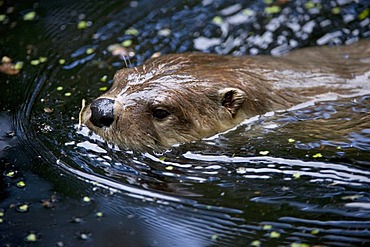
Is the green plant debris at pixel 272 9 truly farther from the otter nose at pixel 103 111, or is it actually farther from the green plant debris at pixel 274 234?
the green plant debris at pixel 274 234

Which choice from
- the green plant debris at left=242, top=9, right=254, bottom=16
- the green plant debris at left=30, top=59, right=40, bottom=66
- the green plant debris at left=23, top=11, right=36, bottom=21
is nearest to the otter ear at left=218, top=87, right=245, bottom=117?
the green plant debris at left=242, top=9, right=254, bottom=16

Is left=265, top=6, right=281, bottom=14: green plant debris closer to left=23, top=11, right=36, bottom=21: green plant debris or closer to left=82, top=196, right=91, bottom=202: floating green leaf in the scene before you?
left=23, top=11, right=36, bottom=21: green plant debris

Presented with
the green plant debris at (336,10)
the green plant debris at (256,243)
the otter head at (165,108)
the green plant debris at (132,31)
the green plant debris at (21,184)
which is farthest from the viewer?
the green plant debris at (336,10)

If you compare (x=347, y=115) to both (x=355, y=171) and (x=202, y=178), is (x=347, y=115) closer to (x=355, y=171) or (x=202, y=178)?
(x=355, y=171)

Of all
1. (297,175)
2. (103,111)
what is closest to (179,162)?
(103,111)

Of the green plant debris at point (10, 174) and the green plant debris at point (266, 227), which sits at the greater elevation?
the green plant debris at point (10, 174)

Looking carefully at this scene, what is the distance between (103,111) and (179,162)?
2.47 feet

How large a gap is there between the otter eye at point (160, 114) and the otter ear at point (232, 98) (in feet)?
1.57

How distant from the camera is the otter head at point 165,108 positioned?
5816mm

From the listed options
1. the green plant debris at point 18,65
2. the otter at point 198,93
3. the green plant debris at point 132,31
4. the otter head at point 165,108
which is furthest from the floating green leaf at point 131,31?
the otter head at point 165,108

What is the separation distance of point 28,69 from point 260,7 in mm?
2709

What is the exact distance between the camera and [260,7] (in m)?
8.16

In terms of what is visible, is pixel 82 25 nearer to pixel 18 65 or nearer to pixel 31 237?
pixel 18 65

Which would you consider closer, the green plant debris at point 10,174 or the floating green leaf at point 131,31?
the green plant debris at point 10,174
